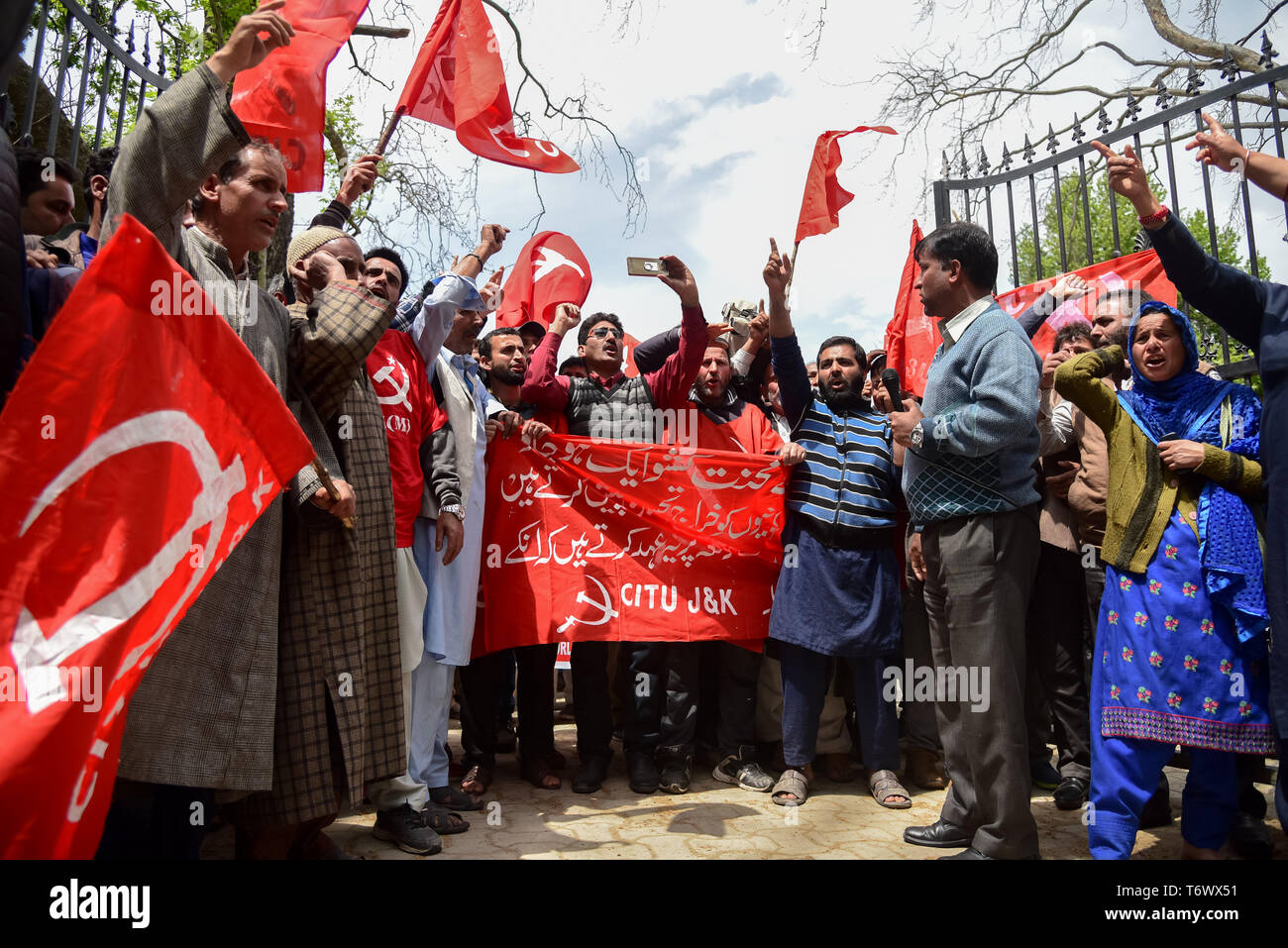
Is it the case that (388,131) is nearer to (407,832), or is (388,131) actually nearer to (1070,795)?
(407,832)

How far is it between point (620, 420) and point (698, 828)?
86.9 inches

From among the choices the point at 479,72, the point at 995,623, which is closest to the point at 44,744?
the point at 995,623

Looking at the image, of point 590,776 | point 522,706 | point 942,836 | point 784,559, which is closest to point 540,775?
point 590,776

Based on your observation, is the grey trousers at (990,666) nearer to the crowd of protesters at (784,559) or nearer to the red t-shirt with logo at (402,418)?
the crowd of protesters at (784,559)

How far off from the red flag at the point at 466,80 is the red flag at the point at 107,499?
3094mm

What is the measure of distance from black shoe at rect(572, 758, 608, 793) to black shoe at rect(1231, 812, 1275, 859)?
262 centimetres

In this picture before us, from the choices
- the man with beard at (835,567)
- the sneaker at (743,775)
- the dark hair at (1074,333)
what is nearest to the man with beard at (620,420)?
the sneaker at (743,775)

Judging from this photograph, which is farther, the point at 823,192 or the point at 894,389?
the point at 823,192

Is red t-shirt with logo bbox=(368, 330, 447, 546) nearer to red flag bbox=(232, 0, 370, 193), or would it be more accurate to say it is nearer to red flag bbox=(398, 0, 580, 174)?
red flag bbox=(232, 0, 370, 193)

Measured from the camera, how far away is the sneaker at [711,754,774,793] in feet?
14.0

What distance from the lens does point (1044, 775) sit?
421cm

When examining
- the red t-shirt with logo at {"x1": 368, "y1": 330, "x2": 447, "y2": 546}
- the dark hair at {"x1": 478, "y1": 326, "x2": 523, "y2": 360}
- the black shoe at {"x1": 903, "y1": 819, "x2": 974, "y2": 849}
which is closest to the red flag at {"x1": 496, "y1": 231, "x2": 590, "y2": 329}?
the dark hair at {"x1": 478, "y1": 326, "x2": 523, "y2": 360}

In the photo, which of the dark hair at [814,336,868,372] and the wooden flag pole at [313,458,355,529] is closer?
the wooden flag pole at [313,458,355,529]

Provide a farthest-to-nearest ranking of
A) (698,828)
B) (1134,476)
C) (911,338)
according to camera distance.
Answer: (911,338)
(698,828)
(1134,476)
